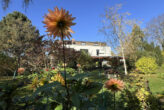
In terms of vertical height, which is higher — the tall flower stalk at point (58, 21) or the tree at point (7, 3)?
the tree at point (7, 3)

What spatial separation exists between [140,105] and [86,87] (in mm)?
1715

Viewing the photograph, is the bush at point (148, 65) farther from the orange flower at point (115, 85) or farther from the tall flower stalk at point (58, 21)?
the tall flower stalk at point (58, 21)

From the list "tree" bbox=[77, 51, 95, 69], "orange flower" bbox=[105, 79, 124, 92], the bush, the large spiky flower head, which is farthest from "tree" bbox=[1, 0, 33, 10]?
the bush

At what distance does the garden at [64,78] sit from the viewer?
0.63 meters

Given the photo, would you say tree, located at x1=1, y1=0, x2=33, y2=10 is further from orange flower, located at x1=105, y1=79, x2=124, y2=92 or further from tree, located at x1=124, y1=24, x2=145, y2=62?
tree, located at x1=124, y1=24, x2=145, y2=62

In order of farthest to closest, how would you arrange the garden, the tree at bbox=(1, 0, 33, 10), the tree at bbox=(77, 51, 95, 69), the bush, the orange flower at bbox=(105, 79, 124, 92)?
the tree at bbox=(77, 51, 95, 69) < the bush < the tree at bbox=(1, 0, 33, 10) < the orange flower at bbox=(105, 79, 124, 92) < the garden

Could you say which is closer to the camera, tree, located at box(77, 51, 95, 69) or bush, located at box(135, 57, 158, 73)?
bush, located at box(135, 57, 158, 73)

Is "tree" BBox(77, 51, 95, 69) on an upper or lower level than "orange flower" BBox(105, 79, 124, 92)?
upper

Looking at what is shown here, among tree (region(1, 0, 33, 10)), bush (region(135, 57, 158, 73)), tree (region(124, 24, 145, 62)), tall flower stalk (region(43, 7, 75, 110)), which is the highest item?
tree (region(124, 24, 145, 62))

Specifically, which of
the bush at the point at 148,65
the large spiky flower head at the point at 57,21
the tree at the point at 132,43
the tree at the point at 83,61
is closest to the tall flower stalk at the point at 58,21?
the large spiky flower head at the point at 57,21

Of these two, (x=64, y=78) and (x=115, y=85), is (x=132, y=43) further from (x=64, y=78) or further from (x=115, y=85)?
(x=64, y=78)

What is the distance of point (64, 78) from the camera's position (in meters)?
0.68

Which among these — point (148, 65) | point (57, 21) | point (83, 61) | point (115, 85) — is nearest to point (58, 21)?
Answer: point (57, 21)

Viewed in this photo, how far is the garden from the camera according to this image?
63 cm
